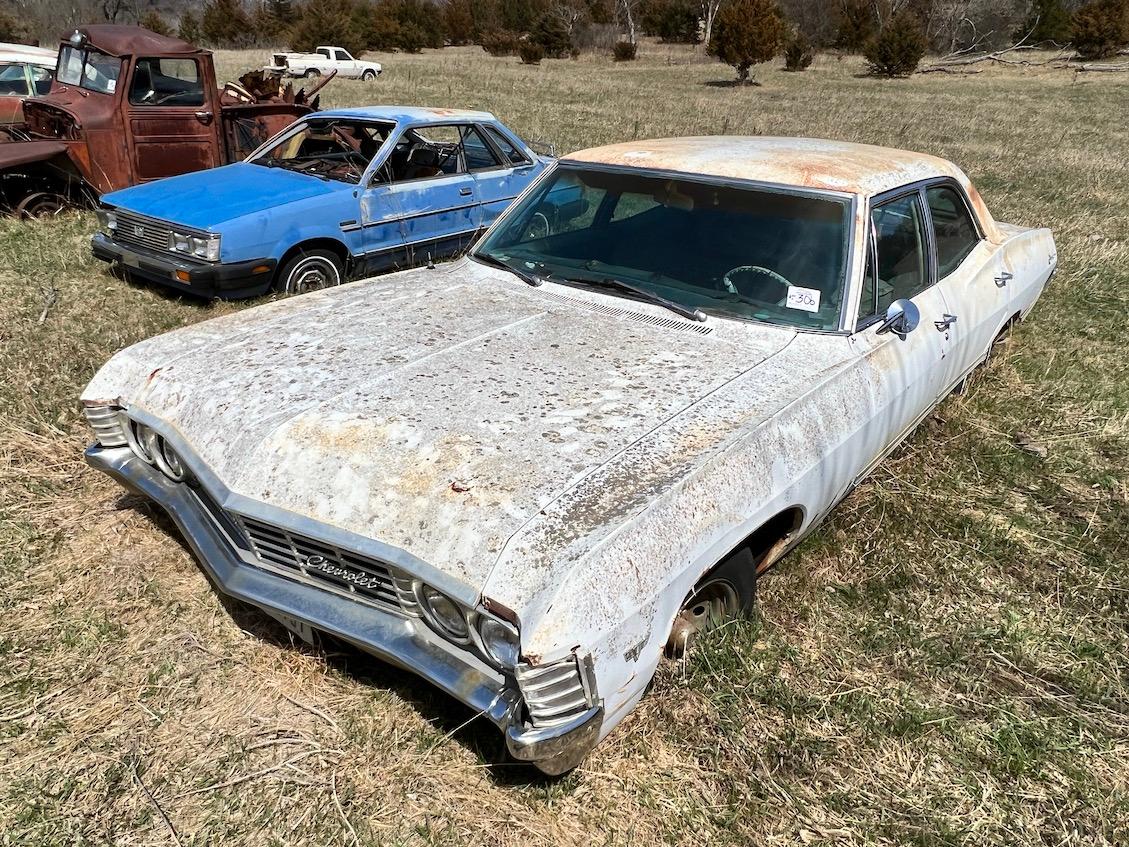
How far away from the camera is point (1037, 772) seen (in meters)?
2.32

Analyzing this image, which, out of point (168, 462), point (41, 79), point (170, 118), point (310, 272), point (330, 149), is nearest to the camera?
point (168, 462)

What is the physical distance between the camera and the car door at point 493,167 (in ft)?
22.1

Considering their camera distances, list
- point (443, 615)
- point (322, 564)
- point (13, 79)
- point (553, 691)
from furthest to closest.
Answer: point (13, 79)
point (322, 564)
point (443, 615)
point (553, 691)

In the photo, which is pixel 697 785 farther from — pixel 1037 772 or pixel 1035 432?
pixel 1035 432

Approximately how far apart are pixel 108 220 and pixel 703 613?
219 inches

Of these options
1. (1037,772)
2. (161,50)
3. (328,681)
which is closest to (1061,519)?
(1037,772)

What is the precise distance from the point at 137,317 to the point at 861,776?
5.31m

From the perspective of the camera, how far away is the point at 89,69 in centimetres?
782

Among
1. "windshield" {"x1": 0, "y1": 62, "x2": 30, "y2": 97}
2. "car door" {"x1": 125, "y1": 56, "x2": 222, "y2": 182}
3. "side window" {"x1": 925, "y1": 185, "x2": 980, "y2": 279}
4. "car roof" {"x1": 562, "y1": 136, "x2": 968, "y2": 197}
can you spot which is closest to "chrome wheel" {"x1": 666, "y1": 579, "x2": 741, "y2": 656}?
"car roof" {"x1": 562, "y1": 136, "x2": 968, "y2": 197}

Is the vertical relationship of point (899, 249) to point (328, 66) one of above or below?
below

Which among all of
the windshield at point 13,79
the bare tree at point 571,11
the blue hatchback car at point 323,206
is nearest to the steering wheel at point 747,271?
the blue hatchback car at point 323,206

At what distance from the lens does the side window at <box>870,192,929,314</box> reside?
3.11 meters

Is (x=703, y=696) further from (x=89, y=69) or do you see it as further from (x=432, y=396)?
(x=89, y=69)

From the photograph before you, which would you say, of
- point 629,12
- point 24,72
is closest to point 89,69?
point 24,72
